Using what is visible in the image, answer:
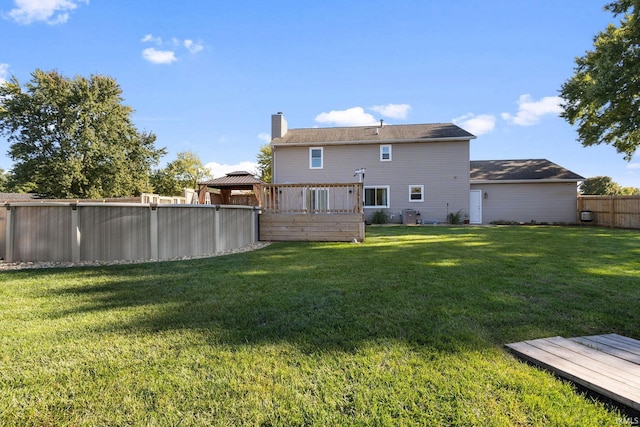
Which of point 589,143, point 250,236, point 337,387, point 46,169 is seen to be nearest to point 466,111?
point 589,143

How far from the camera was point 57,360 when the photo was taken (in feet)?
7.09

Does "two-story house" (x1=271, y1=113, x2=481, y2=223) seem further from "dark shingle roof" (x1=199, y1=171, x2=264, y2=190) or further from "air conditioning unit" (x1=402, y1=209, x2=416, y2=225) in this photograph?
"dark shingle roof" (x1=199, y1=171, x2=264, y2=190)

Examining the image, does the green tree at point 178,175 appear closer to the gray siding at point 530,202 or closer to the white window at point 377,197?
the white window at point 377,197

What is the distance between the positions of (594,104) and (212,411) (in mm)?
17542

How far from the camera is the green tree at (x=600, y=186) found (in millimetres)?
28812

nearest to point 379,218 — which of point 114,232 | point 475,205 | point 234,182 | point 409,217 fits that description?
point 409,217

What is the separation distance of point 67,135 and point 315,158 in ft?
64.2

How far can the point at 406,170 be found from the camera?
686 inches

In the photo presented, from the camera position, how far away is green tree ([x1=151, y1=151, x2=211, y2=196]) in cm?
3500

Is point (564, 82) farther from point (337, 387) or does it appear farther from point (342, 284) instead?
point (337, 387)

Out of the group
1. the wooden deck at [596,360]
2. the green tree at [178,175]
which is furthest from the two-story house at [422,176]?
the green tree at [178,175]

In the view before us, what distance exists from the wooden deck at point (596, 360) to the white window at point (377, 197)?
597 inches

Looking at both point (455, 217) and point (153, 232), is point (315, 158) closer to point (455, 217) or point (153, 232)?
point (455, 217)

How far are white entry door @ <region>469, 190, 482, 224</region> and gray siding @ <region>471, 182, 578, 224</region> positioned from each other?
1.02 feet
